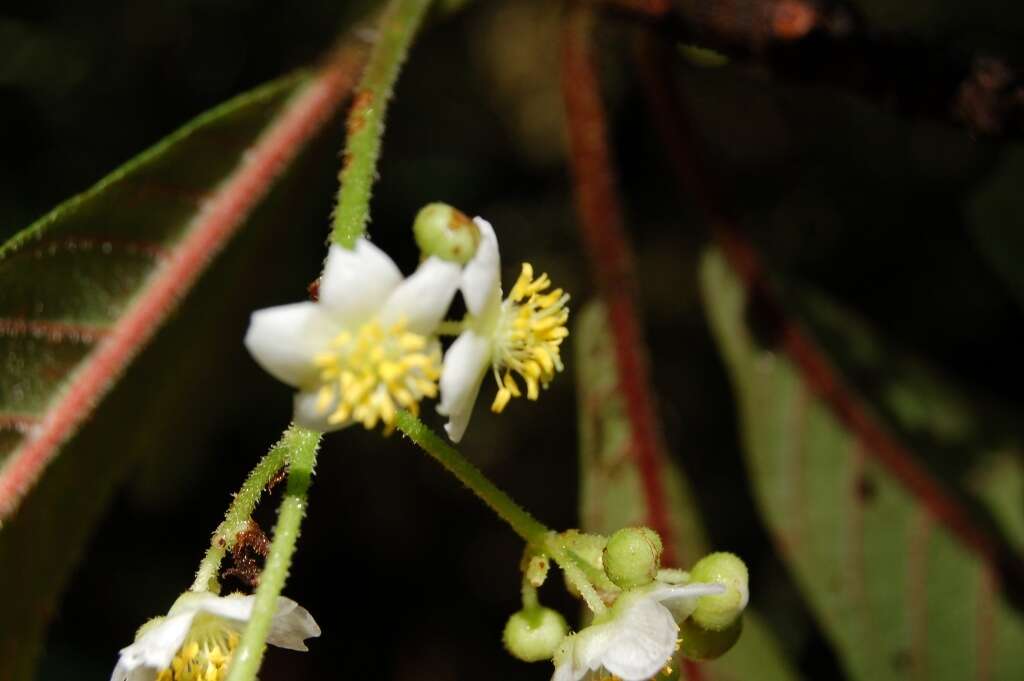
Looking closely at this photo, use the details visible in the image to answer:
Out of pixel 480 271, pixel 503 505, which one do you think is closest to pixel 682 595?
pixel 503 505

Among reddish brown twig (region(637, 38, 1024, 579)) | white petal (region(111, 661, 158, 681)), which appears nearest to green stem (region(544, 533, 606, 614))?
white petal (region(111, 661, 158, 681))

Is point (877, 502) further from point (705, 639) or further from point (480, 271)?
point (480, 271)

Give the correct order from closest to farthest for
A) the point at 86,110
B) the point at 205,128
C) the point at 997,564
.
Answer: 1. the point at 205,128
2. the point at 997,564
3. the point at 86,110

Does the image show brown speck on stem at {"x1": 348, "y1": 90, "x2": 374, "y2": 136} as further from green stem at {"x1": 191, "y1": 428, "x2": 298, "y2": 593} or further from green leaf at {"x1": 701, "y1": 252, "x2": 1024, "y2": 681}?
green leaf at {"x1": 701, "y1": 252, "x2": 1024, "y2": 681}

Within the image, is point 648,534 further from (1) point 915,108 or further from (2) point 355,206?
(1) point 915,108

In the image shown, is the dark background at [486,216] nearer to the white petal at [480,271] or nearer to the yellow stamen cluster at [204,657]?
the yellow stamen cluster at [204,657]

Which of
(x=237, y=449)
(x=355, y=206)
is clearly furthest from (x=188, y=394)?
(x=355, y=206)

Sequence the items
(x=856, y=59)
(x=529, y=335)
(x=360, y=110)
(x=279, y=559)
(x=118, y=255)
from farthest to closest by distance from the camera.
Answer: (x=856, y=59) < (x=118, y=255) < (x=360, y=110) < (x=529, y=335) < (x=279, y=559)

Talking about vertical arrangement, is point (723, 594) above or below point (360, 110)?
below
